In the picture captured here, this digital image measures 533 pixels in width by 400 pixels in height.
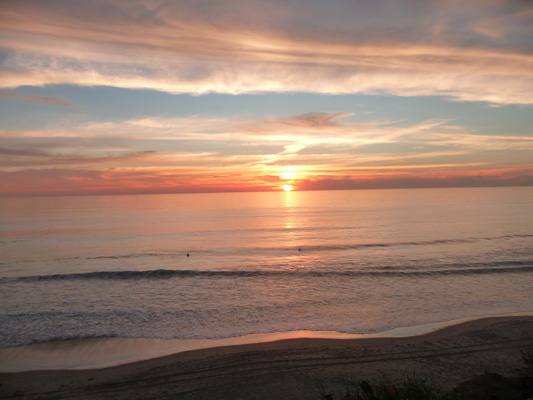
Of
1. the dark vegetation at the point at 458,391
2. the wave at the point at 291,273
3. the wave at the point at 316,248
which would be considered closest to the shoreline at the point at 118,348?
the dark vegetation at the point at 458,391

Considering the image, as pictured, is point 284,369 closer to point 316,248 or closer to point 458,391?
point 458,391

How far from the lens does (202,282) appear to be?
84.0ft

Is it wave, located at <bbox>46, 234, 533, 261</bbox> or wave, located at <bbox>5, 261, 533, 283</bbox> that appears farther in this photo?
wave, located at <bbox>46, 234, 533, 261</bbox>

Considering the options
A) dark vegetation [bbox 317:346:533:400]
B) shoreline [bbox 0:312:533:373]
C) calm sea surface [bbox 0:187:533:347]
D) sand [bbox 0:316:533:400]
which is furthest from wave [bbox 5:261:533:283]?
dark vegetation [bbox 317:346:533:400]

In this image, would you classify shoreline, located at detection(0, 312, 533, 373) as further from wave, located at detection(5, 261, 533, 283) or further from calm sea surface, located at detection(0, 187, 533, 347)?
wave, located at detection(5, 261, 533, 283)

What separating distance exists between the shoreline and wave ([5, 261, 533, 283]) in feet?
35.6

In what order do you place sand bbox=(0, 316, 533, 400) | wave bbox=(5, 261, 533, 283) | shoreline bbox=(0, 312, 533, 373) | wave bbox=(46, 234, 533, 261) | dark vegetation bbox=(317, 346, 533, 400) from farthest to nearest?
wave bbox=(46, 234, 533, 261) → wave bbox=(5, 261, 533, 283) → shoreline bbox=(0, 312, 533, 373) → sand bbox=(0, 316, 533, 400) → dark vegetation bbox=(317, 346, 533, 400)

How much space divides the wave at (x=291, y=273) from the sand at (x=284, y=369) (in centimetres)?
1246

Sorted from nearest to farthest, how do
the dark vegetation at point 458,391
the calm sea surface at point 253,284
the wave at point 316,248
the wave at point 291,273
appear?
1. the dark vegetation at point 458,391
2. the calm sea surface at point 253,284
3. the wave at point 291,273
4. the wave at point 316,248

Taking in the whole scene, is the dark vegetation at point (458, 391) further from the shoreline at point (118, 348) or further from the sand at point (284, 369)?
the shoreline at point (118, 348)

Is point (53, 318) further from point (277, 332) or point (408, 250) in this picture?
point (408, 250)

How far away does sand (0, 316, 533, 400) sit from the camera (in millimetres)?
10422

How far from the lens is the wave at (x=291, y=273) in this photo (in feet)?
86.8

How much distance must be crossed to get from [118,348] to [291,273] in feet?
51.5
